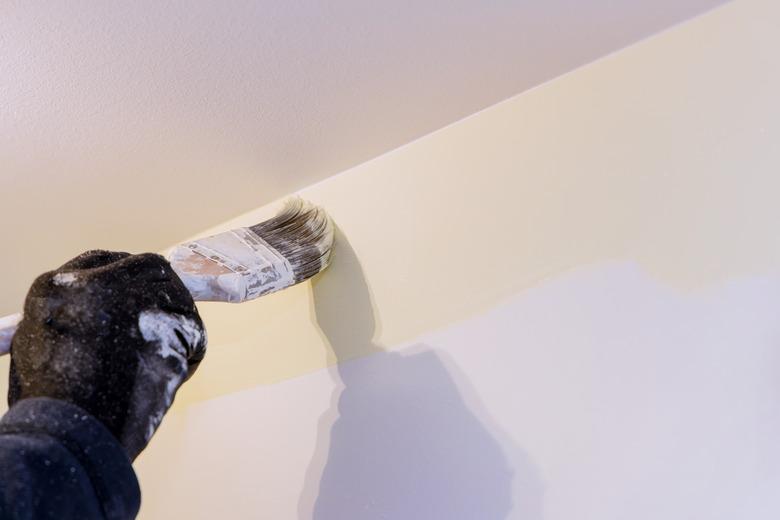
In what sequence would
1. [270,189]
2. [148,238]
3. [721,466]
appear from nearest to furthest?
[721,466] → [270,189] → [148,238]

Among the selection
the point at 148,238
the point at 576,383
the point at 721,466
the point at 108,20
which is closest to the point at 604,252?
the point at 576,383

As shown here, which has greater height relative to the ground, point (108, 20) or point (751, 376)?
point (108, 20)

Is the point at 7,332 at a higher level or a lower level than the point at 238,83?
lower

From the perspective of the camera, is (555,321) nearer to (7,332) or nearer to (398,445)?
(398,445)

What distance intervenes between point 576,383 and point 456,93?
20.1 inches

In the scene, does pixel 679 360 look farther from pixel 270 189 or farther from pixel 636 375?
pixel 270 189

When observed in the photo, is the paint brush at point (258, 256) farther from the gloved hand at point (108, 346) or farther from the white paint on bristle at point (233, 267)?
the gloved hand at point (108, 346)

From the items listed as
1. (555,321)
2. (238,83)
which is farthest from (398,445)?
(238,83)

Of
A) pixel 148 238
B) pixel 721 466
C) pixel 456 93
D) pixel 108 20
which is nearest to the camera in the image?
pixel 721 466

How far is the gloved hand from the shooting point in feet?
2.27

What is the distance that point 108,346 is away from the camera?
715 mm

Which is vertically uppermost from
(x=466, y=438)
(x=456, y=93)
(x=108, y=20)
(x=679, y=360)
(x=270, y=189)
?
(x=108, y=20)

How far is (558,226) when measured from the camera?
3.08 feet

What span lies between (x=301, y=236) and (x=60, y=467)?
0.59 meters
